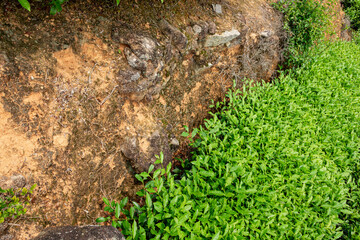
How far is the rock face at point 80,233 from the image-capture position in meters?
1.48

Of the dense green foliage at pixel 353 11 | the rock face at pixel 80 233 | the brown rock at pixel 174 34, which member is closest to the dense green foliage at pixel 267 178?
the rock face at pixel 80 233

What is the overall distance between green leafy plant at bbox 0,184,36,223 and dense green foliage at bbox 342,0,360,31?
11.9 m

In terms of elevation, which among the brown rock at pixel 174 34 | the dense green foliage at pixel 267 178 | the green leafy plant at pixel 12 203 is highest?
the brown rock at pixel 174 34

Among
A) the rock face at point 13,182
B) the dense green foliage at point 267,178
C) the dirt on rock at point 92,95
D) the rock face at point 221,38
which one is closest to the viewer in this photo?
the rock face at point 13,182

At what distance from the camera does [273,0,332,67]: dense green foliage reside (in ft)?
15.8

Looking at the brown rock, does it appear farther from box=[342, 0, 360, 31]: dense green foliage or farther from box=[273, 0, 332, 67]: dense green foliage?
box=[342, 0, 360, 31]: dense green foliage

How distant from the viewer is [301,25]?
16.1 feet

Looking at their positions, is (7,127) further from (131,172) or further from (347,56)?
(347,56)

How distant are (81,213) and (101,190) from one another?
27 cm

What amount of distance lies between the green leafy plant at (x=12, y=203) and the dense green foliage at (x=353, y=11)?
1189 cm

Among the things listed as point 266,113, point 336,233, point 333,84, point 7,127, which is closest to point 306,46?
point 333,84

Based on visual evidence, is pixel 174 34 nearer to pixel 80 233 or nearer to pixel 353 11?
pixel 80 233

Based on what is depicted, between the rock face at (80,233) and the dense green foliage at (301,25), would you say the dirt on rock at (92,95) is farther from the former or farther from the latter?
the dense green foliage at (301,25)

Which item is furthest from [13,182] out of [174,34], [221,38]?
[221,38]
